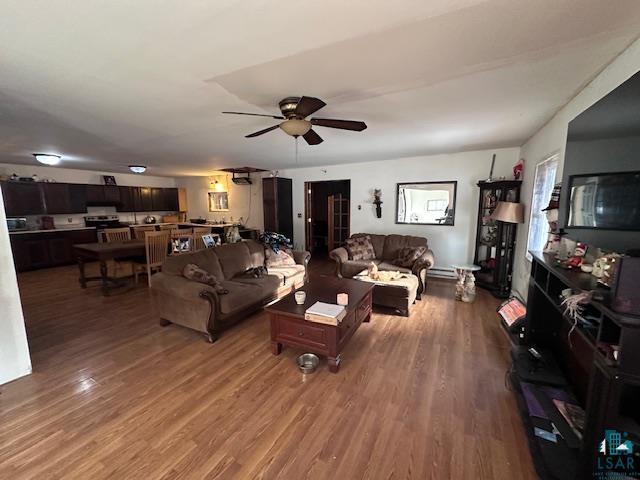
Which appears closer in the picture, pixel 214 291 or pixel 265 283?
pixel 214 291

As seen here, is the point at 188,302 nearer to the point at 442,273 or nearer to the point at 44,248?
the point at 442,273

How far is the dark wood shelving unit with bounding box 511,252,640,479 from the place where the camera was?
1032 mm

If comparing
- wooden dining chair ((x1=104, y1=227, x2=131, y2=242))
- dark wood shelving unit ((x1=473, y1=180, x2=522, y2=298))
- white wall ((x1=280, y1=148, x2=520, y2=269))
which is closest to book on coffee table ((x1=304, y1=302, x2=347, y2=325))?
dark wood shelving unit ((x1=473, y1=180, x2=522, y2=298))

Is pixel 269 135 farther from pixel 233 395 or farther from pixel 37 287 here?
pixel 37 287

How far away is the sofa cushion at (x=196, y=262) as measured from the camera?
299cm

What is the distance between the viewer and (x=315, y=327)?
2.27 meters

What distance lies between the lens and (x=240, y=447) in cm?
156

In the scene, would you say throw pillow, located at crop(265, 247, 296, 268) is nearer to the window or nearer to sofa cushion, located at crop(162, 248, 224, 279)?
sofa cushion, located at crop(162, 248, 224, 279)

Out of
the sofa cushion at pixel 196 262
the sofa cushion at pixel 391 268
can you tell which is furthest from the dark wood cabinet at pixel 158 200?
the sofa cushion at pixel 391 268

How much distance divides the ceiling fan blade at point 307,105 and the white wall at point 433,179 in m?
3.57

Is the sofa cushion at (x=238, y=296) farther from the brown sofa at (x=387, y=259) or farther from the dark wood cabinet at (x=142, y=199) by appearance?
the dark wood cabinet at (x=142, y=199)

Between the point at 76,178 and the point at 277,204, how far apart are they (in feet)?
16.9

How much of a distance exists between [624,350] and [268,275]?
3309mm

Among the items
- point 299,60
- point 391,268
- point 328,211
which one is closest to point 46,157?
point 299,60
